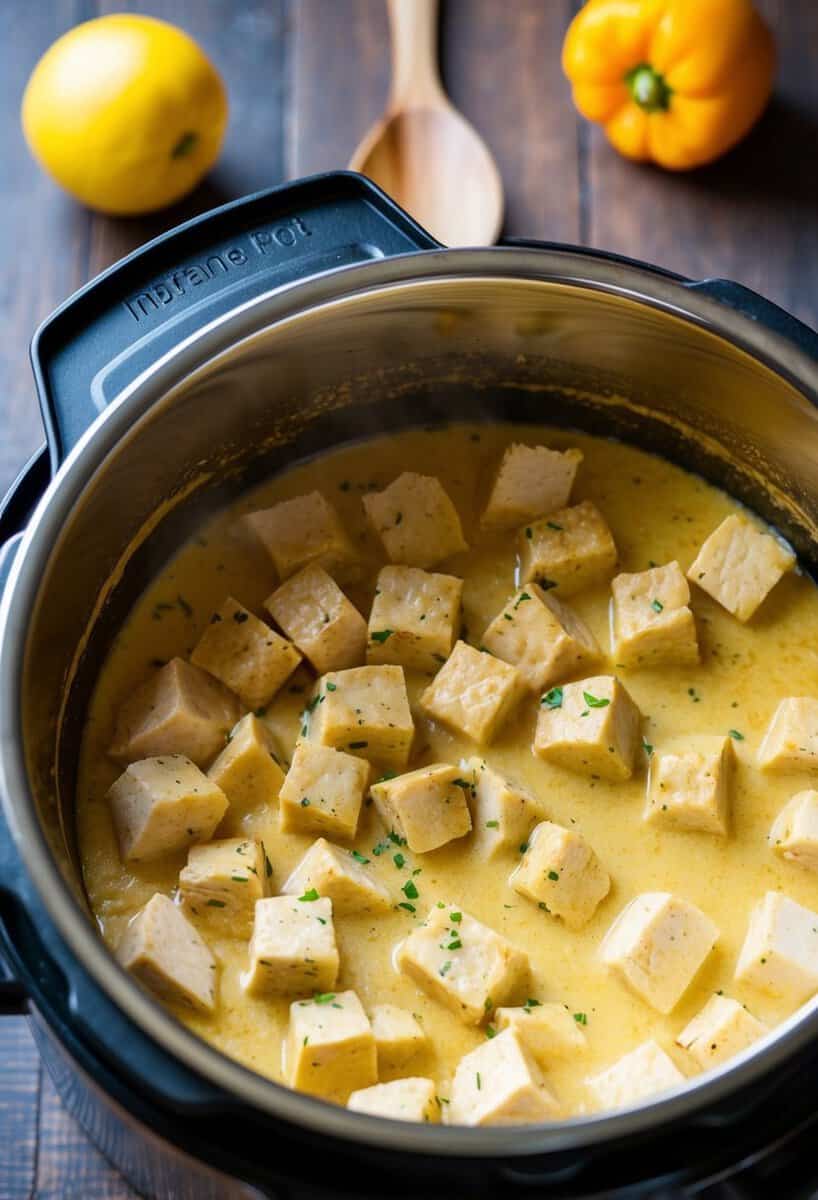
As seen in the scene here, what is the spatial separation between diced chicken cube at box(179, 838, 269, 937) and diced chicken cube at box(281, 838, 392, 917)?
0.06 metres

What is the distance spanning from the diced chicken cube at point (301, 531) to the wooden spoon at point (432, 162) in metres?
0.73

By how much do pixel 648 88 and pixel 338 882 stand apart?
1655mm

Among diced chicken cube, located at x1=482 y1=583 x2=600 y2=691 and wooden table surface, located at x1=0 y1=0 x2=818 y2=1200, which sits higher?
wooden table surface, located at x1=0 y1=0 x2=818 y2=1200

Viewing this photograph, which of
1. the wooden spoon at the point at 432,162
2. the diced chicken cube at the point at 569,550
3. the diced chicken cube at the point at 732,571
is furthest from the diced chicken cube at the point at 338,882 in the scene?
the wooden spoon at the point at 432,162

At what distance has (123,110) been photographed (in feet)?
8.60

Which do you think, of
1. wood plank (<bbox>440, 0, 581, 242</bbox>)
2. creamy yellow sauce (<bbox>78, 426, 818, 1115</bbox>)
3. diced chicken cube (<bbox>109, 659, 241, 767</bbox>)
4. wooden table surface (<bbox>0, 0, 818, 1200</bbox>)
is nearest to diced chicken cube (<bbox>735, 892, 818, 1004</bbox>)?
creamy yellow sauce (<bbox>78, 426, 818, 1115</bbox>)

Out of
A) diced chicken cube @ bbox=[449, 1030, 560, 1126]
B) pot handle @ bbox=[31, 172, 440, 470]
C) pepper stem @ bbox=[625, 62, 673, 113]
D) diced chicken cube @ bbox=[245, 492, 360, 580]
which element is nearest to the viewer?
diced chicken cube @ bbox=[449, 1030, 560, 1126]

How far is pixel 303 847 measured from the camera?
7.11 feet

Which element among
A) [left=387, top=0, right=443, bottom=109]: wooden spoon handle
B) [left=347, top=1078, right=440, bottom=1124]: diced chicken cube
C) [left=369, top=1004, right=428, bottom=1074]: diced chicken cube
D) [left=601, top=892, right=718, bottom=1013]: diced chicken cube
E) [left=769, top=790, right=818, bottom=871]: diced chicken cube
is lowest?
[left=369, top=1004, right=428, bottom=1074]: diced chicken cube

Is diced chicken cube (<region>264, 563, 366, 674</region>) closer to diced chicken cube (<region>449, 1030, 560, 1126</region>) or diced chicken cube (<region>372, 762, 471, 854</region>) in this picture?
diced chicken cube (<region>372, 762, 471, 854</region>)

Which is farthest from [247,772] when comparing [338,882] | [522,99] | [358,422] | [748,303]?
[522,99]

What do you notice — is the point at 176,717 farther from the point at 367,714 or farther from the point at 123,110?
the point at 123,110

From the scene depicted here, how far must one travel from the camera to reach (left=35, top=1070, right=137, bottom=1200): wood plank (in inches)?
90.9

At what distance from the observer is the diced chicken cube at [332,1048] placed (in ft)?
6.16
